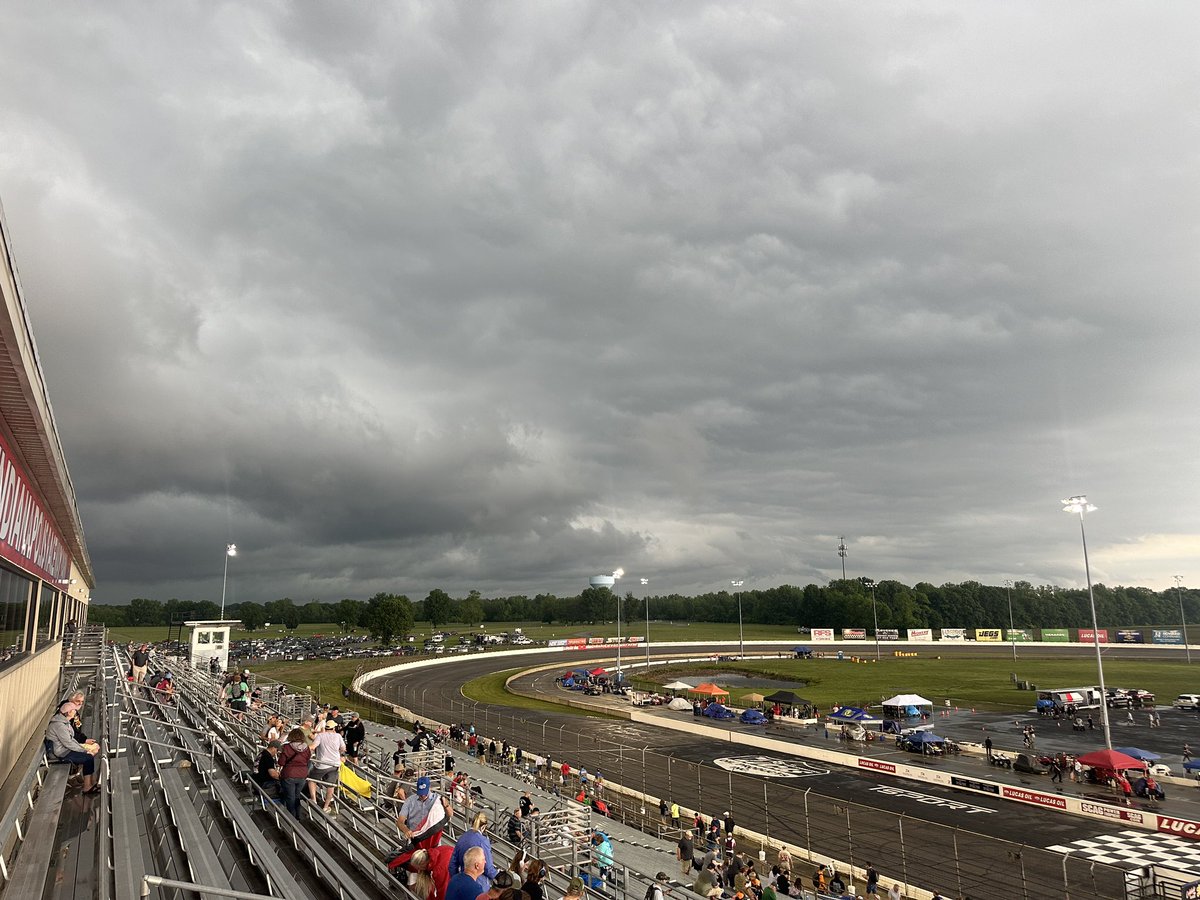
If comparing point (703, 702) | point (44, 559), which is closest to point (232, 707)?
point (44, 559)

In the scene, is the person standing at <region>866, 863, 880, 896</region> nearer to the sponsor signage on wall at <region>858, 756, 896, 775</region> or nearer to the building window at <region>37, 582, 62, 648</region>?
the sponsor signage on wall at <region>858, 756, 896, 775</region>

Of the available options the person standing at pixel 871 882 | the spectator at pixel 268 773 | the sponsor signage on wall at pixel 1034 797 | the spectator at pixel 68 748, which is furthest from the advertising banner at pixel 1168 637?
the spectator at pixel 68 748

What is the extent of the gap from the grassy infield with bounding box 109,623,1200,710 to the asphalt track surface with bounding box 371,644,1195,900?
49.7 feet

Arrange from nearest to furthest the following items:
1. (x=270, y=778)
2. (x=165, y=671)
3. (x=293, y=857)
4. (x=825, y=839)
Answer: (x=293, y=857), (x=270, y=778), (x=825, y=839), (x=165, y=671)

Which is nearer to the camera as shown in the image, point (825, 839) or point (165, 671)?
point (825, 839)

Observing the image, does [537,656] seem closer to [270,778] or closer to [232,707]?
[232,707]

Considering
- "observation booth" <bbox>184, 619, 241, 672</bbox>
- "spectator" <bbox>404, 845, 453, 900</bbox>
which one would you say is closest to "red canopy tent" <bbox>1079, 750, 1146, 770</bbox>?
"spectator" <bbox>404, 845, 453, 900</bbox>

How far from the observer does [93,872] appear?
7242mm

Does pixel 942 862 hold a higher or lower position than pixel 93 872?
lower

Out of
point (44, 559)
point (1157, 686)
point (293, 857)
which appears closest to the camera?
point (293, 857)

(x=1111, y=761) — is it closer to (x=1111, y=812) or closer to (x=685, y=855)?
(x=1111, y=812)

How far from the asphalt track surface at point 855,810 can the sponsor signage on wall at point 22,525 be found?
21775 millimetres

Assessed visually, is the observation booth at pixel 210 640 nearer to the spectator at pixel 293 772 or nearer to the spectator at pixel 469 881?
the spectator at pixel 293 772

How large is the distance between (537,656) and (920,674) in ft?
163
